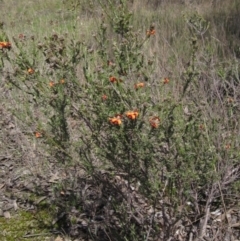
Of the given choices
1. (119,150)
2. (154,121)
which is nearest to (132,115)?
(154,121)

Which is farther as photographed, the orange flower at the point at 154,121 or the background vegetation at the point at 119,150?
the background vegetation at the point at 119,150

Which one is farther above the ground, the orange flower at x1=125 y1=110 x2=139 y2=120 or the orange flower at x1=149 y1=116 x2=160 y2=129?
the orange flower at x1=125 y1=110 x2=139 y2=120

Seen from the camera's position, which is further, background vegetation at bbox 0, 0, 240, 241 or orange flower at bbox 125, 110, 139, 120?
background vegetation at bbox 0, 0, 240, 241

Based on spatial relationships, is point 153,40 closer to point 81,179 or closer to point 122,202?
point 81,179

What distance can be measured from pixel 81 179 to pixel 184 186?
40.8 inches

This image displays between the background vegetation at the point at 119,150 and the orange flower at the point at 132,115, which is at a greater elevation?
the orange flower at the point at 132,115

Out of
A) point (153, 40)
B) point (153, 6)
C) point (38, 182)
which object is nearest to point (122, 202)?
point (38, 182)

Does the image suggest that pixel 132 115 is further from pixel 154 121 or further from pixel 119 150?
pixel 119 150

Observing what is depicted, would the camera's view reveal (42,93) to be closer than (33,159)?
Yes

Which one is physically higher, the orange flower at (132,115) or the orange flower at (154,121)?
the orange flower at (132,115)

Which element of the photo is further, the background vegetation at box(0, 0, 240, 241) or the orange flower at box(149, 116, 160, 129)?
the background vegetation at box(0, 0, 240, 241)

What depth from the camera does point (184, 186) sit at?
8.05 ft

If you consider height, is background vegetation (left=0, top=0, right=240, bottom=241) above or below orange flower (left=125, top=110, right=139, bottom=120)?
below

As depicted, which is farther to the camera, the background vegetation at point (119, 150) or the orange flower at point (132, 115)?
the background vegetation at point (119, 150)
